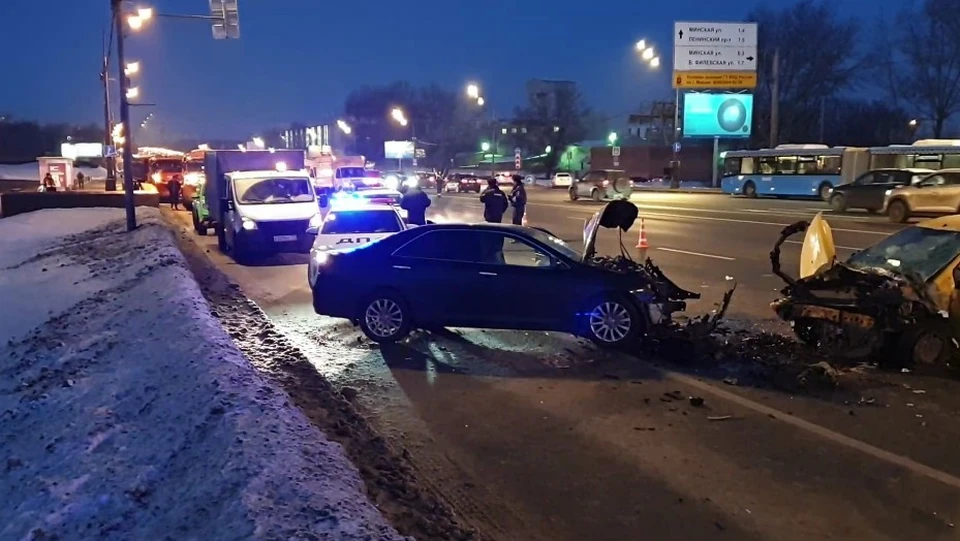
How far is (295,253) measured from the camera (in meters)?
19.6

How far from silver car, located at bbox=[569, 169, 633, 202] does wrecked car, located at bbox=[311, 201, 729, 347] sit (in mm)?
34559

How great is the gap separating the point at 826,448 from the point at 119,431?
511 centimetres

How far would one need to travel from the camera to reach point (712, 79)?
179ft

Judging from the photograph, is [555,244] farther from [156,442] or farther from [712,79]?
[712,79]

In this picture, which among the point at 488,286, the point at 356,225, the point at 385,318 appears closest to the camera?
the point at 488,286

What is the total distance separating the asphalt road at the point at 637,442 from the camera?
16.6 ft

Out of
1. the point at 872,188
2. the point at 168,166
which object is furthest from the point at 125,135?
the point at 872,188

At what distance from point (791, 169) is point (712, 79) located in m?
11.6

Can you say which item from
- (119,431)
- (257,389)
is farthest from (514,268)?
(119,431)

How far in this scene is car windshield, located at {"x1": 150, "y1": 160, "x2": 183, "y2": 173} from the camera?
42875 millimetres

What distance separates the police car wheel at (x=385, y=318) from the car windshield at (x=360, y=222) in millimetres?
5956

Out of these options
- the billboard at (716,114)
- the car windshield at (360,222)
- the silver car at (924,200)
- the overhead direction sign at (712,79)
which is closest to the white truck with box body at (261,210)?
the car windshield at (360,222)

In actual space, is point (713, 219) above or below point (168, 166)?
below

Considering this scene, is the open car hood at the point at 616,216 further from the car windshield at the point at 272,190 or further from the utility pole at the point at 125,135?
the utility pole at the point at 125,135
